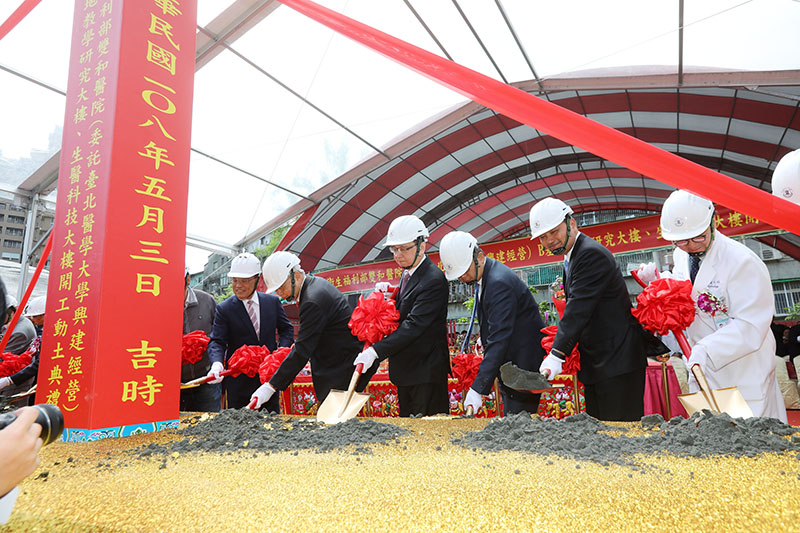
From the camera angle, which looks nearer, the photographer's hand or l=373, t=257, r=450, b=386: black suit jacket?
the photographer's hand

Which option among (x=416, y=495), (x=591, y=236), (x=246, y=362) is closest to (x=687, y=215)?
(x=416, y=495)

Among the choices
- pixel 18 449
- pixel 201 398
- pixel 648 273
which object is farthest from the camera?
pixel 201 398

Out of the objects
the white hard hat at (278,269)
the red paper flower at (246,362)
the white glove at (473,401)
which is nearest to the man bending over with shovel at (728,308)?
the white glove at (473,401)

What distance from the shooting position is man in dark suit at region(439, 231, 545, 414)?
2311mm

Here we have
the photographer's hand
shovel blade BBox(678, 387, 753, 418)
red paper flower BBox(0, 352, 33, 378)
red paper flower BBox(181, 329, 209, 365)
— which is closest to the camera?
the photographer's hand

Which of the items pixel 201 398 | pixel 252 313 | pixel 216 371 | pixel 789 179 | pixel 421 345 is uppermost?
pixel 789 179

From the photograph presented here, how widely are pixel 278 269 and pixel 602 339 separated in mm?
1877

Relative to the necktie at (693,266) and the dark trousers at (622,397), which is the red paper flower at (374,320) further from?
the necktie at (693,266)

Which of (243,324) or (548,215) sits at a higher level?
(548,215)

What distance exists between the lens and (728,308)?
78.7 inches

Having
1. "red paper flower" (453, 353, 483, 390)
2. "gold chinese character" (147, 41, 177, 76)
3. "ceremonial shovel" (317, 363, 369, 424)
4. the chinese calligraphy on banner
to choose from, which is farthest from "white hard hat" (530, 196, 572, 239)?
the chinese calligraphy on banner

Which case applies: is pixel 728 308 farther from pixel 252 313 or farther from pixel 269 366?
pixel 252 313

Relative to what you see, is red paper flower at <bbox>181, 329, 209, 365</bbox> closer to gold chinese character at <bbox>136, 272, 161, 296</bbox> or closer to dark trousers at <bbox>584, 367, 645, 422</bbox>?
gold chinese character at <bbox>136, 272, 161, 296</bbox>

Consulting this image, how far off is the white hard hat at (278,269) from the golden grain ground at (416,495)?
172 cm
